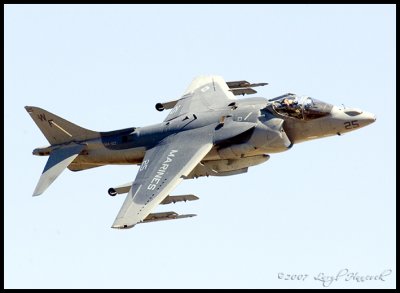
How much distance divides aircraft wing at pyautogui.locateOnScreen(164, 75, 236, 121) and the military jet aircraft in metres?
1.37

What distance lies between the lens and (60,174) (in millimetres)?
38969

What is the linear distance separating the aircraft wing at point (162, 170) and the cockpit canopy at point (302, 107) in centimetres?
278

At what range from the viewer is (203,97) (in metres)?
42.6

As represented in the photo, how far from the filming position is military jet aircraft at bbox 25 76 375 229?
36.4m

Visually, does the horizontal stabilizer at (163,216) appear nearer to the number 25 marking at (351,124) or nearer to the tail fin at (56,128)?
the tail fin at (56,128)

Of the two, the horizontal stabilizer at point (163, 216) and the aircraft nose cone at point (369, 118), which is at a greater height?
the aircraft nose cone at point (369, 118)

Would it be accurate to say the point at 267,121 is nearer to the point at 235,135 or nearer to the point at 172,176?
the point at 235,135

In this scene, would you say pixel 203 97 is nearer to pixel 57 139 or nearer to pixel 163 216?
pixel 57 139

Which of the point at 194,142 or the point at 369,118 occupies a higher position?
the point at 369,118

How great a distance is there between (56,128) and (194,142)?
6.31 meters

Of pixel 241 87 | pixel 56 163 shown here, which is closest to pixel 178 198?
pixel 56 163

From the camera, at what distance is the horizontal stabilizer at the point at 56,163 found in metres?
38.6

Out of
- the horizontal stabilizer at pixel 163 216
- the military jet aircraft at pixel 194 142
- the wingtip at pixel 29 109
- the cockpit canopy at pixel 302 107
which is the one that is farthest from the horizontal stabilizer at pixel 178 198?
the wingtip at pixel 29 109

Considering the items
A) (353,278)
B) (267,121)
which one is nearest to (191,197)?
(267,121)
